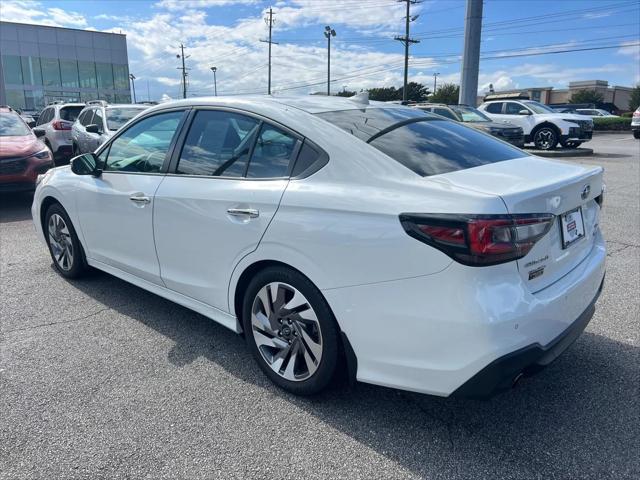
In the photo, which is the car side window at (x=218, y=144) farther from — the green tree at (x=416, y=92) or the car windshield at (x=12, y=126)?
the green tree at (x=416, y=92)

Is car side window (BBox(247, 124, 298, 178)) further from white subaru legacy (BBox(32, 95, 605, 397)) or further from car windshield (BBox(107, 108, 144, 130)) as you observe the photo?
car windshield (BBox(107, 108, 144, 130))

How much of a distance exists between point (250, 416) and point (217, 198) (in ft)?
4.11

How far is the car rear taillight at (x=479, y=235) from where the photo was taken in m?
2.08

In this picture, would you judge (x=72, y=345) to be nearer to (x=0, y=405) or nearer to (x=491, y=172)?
(x=0, y=405)

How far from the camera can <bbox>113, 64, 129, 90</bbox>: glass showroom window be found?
60200 mm

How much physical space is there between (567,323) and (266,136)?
1.89 meters

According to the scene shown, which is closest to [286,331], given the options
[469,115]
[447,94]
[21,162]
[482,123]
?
[21,162]

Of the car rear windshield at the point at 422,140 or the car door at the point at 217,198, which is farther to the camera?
the car door at the point at 217,198

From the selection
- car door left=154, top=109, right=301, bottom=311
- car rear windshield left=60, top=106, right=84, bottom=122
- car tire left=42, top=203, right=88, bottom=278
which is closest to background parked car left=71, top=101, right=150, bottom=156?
car rear windshield left=60, top=106, right=84, bottom=122

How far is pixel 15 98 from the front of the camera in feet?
176

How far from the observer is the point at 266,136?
9.69ft

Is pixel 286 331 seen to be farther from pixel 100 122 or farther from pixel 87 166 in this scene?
pixel 100 122

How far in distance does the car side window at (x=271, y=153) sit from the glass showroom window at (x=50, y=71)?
206ft

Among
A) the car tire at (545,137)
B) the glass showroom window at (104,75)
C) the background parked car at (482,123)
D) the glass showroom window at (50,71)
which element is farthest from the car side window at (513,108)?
the glass showroom window at (50,71)
